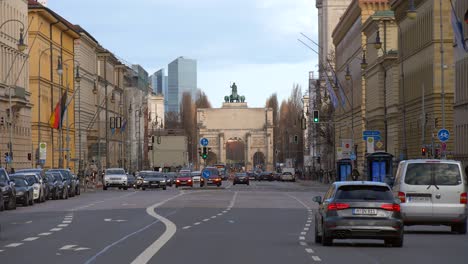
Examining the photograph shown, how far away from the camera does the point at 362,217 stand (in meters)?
25.4

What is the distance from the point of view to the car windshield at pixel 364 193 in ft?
84.5

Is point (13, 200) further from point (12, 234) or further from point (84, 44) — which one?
point (84, 44)

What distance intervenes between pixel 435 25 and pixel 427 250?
6953 centimetres

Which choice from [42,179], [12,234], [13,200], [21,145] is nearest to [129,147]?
[21,145]

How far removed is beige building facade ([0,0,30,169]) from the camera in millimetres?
102312

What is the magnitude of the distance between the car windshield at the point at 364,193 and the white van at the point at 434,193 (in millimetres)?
6228

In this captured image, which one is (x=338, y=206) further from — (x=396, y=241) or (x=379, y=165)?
(x=379, y=165)

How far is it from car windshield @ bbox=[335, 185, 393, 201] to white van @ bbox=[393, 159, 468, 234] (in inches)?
245

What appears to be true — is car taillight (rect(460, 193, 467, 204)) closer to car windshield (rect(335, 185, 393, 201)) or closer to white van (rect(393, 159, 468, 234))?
white van (rect(393, 159, 468, 234))

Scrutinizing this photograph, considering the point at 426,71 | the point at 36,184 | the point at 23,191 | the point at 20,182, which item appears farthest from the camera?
the point at 426,71

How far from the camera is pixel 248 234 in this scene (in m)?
30.2

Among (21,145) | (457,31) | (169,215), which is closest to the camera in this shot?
(169,215)

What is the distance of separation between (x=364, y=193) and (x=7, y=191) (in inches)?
1030

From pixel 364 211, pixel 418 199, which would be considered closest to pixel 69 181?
pixel 418 199
